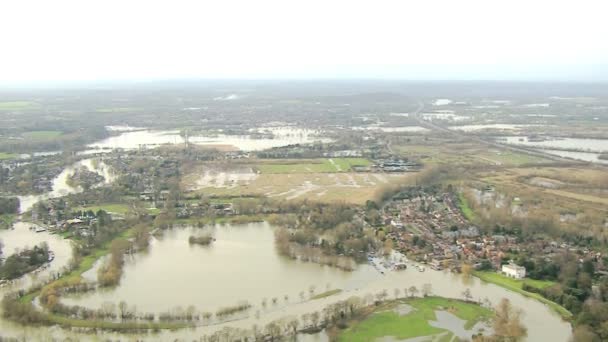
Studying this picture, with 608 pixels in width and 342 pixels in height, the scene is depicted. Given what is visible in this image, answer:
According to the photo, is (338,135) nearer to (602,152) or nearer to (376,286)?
(602,152)

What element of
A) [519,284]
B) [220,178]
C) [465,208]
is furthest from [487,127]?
[519,284]

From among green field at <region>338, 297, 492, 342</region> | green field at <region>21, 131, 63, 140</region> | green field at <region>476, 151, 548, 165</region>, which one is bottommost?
green field at <region>476, 151, 548, 165</region>

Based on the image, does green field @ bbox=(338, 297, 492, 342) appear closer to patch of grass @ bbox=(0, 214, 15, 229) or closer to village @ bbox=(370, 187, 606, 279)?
village @ bbox=(370, 187, 606, 279)

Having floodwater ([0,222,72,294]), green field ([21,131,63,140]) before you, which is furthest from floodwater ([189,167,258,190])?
green field ([21,131,63,140])

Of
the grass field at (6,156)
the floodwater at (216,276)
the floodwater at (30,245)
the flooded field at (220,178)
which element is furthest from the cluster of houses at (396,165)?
the grass field at (6,156)

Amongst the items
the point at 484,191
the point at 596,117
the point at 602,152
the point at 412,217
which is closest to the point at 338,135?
the point at 602,152
